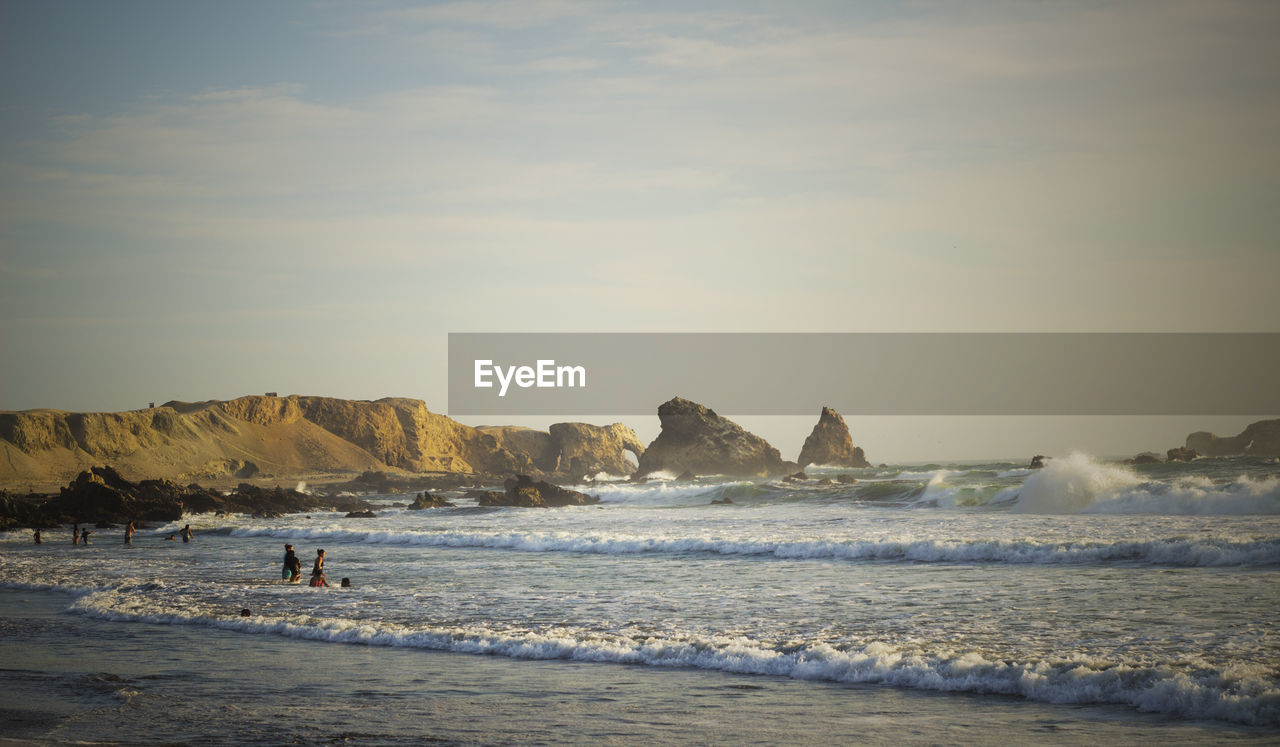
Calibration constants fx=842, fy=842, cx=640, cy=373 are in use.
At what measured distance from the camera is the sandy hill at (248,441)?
3474 inches

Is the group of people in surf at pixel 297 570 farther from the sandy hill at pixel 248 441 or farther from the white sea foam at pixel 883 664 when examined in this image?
the sandy hill at pixel 248 441

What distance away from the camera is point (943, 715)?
8.94 metres

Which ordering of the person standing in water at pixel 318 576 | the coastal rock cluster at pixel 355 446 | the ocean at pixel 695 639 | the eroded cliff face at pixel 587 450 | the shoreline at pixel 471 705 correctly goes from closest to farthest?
the shoreline at pixel 471 705, the ocean at pixel 695 639, the person standing in water at pixel 318 576, the coastal rock cluster at pixel 355 446, the eroded cliff face at pixel 587 450

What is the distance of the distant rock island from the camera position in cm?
8969

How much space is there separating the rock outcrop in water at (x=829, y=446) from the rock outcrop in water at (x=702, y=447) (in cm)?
795

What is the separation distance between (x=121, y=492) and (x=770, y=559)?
45.8 meters

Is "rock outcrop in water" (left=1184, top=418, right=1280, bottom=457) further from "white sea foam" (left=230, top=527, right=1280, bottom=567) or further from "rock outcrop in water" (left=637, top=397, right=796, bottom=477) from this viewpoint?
"white sea foam" (left=230, top=527, right=1280, bottom=567)

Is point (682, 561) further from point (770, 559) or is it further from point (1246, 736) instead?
point (1246, 736)

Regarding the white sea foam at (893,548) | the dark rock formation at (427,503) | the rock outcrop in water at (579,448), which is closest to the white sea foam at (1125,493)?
the white sea foam at (893,548)

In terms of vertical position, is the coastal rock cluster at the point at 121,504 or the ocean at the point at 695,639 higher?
the ocean at the point at 695,639

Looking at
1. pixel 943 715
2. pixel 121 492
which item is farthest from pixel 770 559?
pixel 121 492

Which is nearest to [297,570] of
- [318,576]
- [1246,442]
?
Result: [318,576]

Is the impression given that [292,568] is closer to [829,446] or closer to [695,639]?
[695,639]

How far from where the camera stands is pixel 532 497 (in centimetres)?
5731
